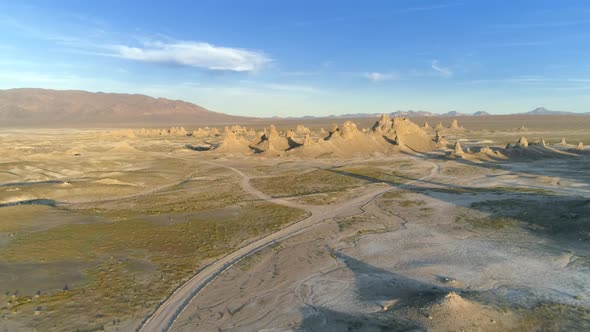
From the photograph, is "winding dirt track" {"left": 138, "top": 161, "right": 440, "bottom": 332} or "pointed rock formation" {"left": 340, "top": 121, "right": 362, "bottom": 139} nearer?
"winding dirt track" {"left": 138, "top": 161, "right": 440, "bottom": 332}

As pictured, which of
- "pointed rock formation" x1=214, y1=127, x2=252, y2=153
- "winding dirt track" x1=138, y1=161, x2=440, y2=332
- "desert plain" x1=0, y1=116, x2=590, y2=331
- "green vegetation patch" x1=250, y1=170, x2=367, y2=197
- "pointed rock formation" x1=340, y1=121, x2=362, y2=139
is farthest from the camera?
"pointed rock formation" x1=214, y1=127, x2=252, y2=153

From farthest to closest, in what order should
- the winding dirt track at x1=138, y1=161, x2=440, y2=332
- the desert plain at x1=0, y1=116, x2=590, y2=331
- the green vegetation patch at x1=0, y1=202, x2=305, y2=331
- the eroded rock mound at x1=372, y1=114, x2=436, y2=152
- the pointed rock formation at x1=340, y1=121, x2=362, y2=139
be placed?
the eroded rock mound at x1=372, y1=114, x2=436, y2=152 → the pointed rock formation at x1=340, y1=121, x2=362, y2=139 → the green vegetation patch at x1=0, y1=202, x2=305, y2=331 → the winding dirt track at x1=138, y1=161, x2=440, y2=332 → the desert plain at x1=0, y1=116, x2=590, y2=331

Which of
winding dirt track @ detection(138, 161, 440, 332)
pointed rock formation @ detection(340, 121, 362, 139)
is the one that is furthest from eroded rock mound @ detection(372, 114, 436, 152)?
winding dirt track @ detection(138, 161, 440, 332)

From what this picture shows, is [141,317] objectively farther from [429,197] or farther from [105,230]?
[429,197]

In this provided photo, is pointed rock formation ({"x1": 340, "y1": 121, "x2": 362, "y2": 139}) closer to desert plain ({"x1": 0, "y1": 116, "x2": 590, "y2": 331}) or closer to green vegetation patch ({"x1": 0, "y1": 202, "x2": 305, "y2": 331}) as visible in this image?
desert plain ({"x1": 0, "y1": 116, "x2": 590, "y2": 331})

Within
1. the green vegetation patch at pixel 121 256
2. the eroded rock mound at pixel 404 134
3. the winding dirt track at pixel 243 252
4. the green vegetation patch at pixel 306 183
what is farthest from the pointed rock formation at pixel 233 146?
the green vegetation patch at pixel 121 256

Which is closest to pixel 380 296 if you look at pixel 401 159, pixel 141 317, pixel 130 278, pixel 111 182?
pixel 141 317
